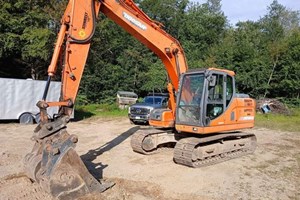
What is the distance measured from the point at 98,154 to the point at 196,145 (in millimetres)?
2839

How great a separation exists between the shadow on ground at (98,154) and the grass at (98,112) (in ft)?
23.3

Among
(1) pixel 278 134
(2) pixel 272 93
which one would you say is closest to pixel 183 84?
(1) pixel 278 134

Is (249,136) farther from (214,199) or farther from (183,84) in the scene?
(214,199)

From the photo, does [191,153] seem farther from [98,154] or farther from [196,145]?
[98,154]

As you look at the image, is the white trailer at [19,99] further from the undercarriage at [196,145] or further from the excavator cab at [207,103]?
the excavator cab at [207,103]

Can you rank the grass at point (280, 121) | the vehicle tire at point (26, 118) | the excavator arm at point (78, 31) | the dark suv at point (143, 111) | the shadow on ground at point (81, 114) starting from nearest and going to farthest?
the excavator arm at point (78, 31), the vehicle tire at point (26, 118), the dark suv at point (143, 111), the grass at point (280, 121), the shadow on ground at point (81, 114)

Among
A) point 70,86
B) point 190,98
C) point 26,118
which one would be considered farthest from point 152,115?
point 26,118

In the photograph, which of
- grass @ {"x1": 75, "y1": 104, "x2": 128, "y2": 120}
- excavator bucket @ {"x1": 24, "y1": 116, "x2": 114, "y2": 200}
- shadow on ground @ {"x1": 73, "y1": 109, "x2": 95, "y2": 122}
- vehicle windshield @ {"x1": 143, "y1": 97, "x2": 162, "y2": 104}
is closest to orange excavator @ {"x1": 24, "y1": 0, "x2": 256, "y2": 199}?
excavator bucket @ {"x1": 24, "y1": 116, "x2": 114, "y2": 200}

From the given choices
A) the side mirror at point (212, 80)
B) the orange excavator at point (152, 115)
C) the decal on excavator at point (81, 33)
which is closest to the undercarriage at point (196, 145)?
the orange excavator at point (152, 115)

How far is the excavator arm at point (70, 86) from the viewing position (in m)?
4.95

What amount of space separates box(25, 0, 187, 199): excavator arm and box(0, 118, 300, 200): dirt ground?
382mm

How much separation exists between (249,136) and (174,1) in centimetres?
3485

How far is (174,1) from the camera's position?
41.2m

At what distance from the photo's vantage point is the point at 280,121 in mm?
18531
